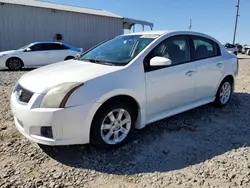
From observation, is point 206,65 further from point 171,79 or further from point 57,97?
point 57,97

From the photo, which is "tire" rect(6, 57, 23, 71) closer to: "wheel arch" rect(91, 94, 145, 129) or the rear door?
the rear door

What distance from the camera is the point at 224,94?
16.6ft

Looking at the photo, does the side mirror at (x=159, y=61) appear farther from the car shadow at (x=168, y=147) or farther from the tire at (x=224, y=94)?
the tire at (x=224, y=94)

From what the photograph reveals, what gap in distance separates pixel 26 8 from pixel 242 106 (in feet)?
54.0

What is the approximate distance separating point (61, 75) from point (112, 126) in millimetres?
931

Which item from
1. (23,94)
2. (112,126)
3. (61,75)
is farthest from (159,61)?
(23,94)

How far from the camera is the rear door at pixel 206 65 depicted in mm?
4227

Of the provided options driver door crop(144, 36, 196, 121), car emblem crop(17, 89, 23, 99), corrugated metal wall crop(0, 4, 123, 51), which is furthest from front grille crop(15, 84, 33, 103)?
corrugated metal wall crop(0, 4, 123, 51)

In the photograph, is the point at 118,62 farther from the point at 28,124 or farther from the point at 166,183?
the point at 166,183

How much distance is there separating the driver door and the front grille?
1552mm

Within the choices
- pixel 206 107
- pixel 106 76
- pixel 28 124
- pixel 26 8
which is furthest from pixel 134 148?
pixel 26 8

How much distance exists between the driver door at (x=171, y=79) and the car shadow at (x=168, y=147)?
383mm

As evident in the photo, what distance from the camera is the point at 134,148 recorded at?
130 inches

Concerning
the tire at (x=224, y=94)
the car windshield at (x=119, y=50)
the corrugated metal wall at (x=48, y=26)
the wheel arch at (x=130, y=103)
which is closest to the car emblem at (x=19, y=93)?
the wheel arch at (x=130, y=103)
